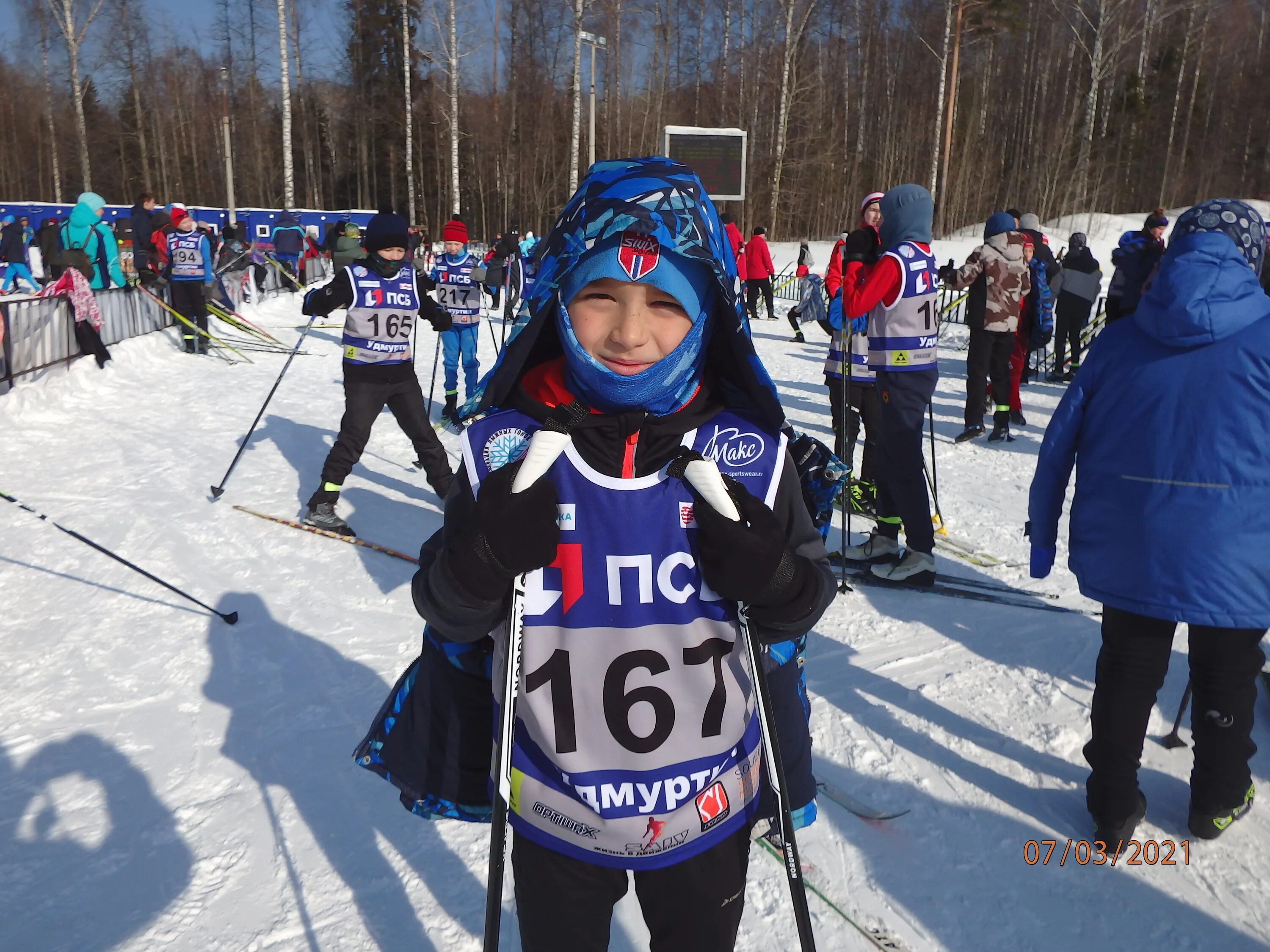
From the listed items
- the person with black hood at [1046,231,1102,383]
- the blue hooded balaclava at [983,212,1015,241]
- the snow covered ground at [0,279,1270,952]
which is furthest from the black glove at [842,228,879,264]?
the person with black hood at [1046,231,1102,383]

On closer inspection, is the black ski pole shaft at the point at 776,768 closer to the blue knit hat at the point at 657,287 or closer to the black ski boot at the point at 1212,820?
the blue knit hat at the point at 657,287

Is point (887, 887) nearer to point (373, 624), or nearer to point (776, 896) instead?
point (776, 896)

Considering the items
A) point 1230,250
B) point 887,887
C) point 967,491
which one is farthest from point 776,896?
point 967,491

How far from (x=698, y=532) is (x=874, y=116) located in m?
40.8

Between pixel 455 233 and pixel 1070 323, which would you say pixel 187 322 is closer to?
pixel 455 233

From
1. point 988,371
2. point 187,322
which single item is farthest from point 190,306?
point 988,371

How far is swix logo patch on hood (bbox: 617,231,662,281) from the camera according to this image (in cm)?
123

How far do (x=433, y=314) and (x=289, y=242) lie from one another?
592 inches

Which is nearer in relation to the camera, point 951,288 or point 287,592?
point 287,592

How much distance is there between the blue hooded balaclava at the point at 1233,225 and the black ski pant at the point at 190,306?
39.6 feet

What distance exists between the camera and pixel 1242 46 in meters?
37.0

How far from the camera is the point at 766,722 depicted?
4.27ft

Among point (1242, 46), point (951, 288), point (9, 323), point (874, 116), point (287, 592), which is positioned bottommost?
point (287, 592)
